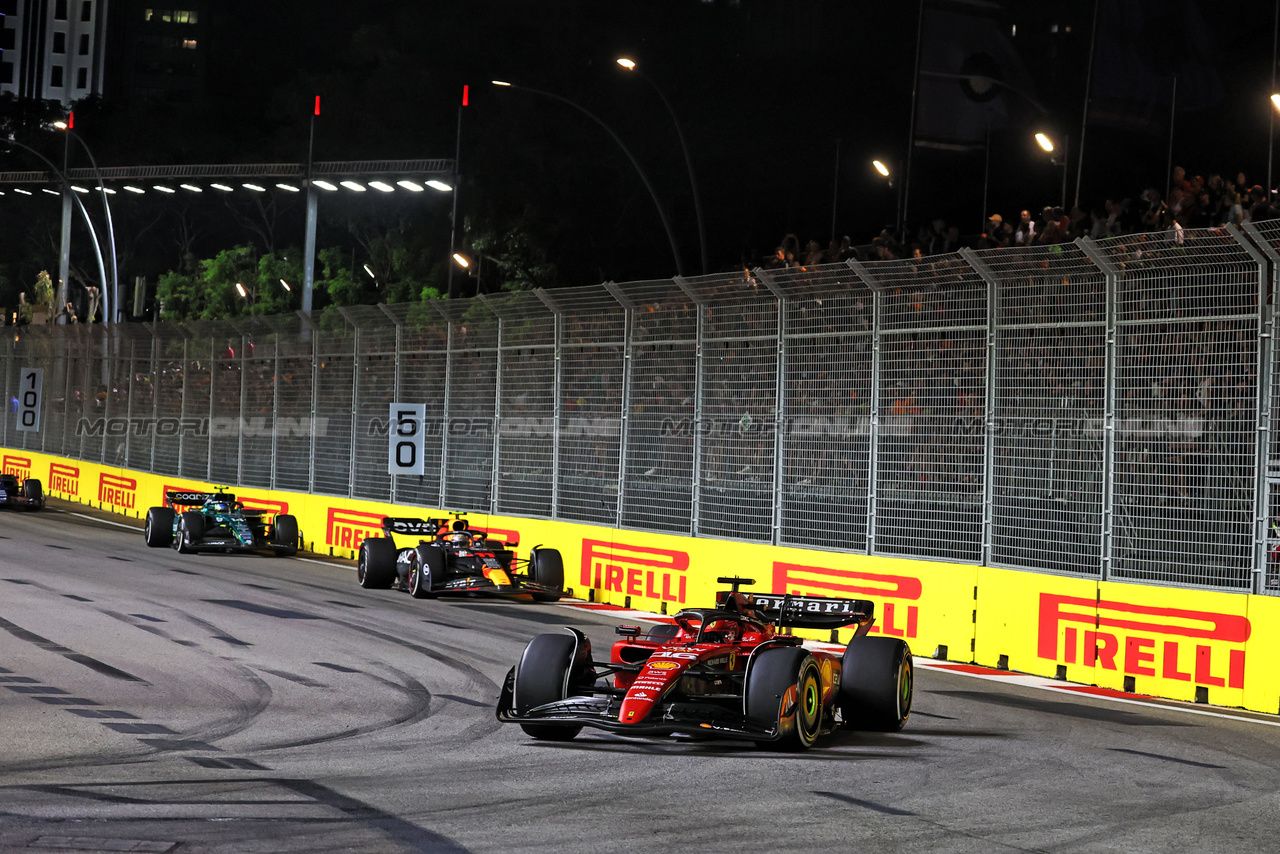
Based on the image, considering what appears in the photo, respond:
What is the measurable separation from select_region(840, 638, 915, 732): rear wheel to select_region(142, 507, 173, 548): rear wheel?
53.1 feet

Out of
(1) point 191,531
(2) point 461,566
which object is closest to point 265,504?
(1) point 191,531

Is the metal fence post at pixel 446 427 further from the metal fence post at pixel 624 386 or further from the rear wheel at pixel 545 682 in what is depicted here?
the rear wheel at pixel 545 682

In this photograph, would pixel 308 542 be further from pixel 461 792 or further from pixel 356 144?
pixel 356 144

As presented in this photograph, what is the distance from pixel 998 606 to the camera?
13.1 m

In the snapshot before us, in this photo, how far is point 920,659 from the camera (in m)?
13.5

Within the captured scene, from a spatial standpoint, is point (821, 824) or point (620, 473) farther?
point (620, 473)

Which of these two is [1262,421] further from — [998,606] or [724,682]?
[724,682]

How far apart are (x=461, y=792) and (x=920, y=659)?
711 centimetres

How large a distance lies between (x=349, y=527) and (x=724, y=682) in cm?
1513

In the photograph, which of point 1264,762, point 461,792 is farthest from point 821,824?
point 1264,762

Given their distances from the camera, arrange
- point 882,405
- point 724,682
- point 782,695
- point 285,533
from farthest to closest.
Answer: point 285,533 → point 882,405 → point 724,682 → point 782,695

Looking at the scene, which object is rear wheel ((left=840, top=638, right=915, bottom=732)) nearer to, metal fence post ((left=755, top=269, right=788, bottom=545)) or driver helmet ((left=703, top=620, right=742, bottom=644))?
driver helmet ((left=703, top=620, right=742, bottom=644))

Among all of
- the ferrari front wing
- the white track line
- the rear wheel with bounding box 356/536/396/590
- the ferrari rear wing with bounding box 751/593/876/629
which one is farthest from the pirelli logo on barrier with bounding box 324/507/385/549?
the ferrari front wing

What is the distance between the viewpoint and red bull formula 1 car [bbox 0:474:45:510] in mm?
30312
